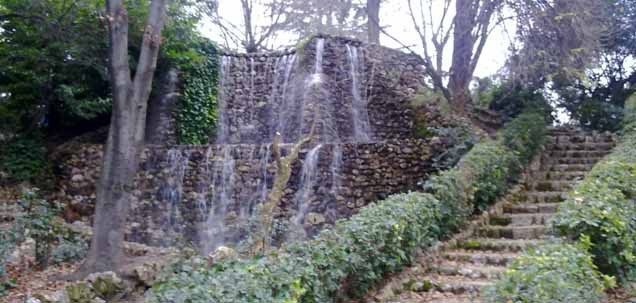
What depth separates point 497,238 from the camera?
713 centimetres

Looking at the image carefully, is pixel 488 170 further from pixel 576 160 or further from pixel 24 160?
pixel 24 160

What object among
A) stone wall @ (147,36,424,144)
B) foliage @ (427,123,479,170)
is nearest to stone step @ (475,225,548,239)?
foliage @ (427,123,479,170)

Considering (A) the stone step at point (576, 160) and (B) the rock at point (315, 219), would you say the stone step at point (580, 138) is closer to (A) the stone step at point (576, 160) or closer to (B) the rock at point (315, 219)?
(A) the stone step at point (576, 160)

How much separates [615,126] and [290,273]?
9952mm

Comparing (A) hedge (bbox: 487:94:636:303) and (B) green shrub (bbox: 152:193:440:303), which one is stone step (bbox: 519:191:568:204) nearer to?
(A) hedge (bbox: 487:94:636:303)

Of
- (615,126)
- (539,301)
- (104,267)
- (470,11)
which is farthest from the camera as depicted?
(615,126)

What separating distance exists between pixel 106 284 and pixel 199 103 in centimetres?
701

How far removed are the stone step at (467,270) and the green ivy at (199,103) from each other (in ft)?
23.9

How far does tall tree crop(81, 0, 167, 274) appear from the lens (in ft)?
21.1

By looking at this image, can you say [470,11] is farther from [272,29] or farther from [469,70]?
[272,29]

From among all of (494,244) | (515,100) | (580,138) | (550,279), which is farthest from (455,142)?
(550,279)

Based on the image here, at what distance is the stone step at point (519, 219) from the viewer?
24.1 feet

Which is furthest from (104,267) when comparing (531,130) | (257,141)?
(531,130)

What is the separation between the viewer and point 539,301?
3.59 meters
